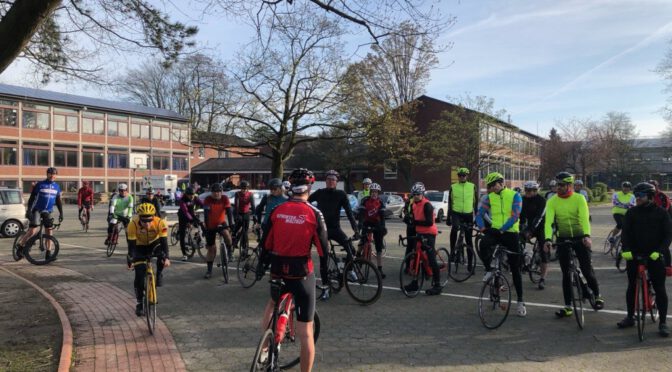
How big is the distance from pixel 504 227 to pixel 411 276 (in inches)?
74.1

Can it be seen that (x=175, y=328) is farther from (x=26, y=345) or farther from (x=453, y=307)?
(x=453, y=307)

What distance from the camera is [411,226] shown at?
363 inches

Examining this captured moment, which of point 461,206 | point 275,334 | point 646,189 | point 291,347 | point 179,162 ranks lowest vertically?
point 291,347

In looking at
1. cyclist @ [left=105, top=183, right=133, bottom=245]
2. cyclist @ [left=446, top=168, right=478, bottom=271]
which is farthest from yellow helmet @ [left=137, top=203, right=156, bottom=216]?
cyclist @ [left=105, top=183, right=133, bottom=245]

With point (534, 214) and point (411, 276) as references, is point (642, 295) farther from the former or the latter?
point (534, 214)

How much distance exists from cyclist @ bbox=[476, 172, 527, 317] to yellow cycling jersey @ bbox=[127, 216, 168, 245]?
4.34 m

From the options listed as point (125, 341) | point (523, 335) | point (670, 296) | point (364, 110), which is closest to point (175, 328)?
point (125, 341)

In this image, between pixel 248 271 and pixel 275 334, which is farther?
pixel 248 271

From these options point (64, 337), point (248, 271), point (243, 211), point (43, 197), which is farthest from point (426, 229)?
point (43, 197)

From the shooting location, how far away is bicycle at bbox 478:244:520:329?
20.5ft

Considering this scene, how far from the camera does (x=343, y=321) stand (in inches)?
255

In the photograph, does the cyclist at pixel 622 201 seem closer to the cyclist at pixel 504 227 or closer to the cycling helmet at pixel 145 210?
the cyclist at pixel 504 227

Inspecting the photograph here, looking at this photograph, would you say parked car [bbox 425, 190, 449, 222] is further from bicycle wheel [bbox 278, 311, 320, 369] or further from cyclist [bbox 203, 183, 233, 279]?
bicycle wheel [bbox 278, 311, 320, 369]

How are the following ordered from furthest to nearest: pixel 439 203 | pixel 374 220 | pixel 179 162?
pixel 179 162 → pixel 439 203 → pixel 374 220
